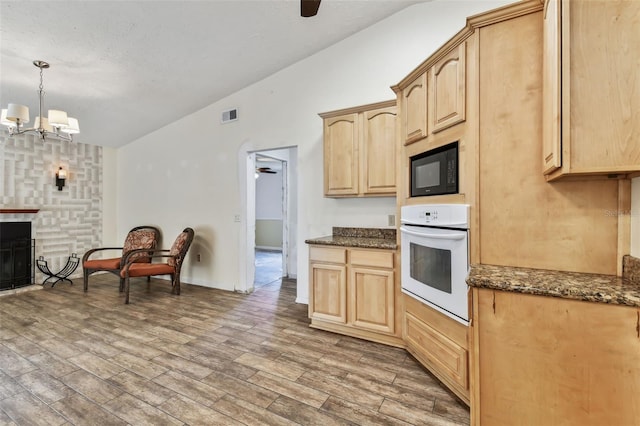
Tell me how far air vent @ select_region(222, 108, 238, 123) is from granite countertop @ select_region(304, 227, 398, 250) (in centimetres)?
230

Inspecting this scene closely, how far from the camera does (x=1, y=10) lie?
7.66ft

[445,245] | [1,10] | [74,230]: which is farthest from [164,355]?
[74,230]

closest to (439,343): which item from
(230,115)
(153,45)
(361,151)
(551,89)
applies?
(551,89)

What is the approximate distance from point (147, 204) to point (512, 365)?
5712 mm

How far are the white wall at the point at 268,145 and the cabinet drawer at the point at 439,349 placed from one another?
123 cm

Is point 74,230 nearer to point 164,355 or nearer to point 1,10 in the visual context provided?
point 1,10

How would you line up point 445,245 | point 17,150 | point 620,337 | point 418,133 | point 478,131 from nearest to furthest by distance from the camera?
point 620,337
point 478,131
point 445,245
point 418,133
point 17,150

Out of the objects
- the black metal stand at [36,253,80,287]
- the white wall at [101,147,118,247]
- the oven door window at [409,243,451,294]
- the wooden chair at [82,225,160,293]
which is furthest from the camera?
the white wall at [101,147,118,247]

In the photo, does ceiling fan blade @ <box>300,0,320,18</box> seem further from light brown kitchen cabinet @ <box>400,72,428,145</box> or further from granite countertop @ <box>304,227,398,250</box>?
granite countertop @ <box>304,227,398,250</box>

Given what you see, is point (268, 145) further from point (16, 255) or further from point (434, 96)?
point (16, 255)

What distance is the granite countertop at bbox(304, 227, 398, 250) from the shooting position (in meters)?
2.68

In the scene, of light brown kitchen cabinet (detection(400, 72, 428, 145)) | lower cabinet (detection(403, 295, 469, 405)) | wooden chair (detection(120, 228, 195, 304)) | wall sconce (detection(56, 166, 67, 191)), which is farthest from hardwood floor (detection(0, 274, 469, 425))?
wall sconce (detection(56, 166, 67, 191))

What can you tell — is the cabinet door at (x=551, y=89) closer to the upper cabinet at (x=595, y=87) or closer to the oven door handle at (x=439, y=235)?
the upper cabinet at (x=595, y=87)

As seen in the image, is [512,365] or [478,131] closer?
[512,365]
